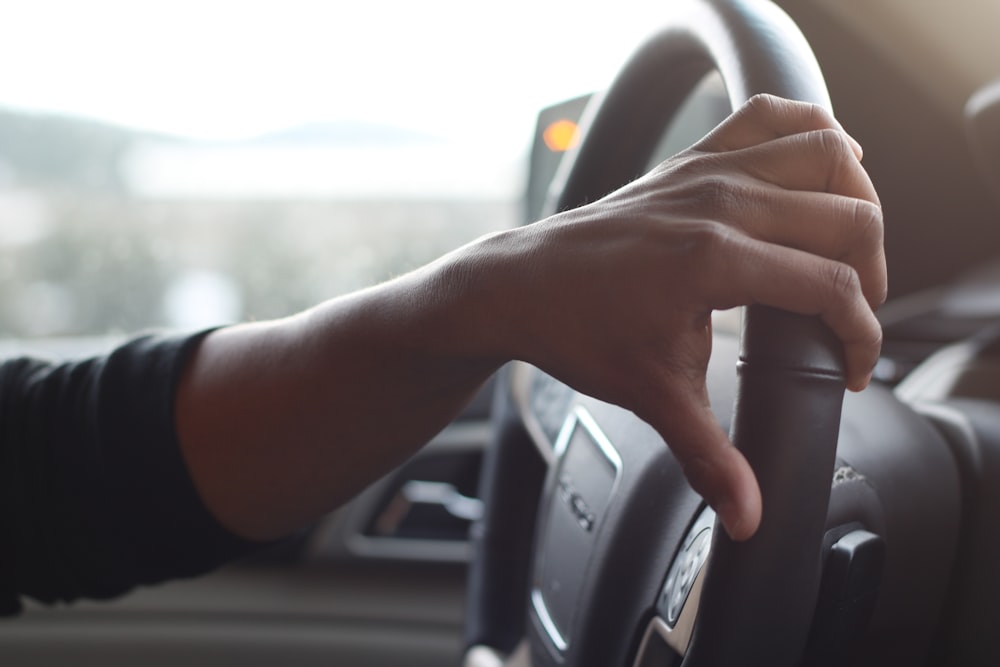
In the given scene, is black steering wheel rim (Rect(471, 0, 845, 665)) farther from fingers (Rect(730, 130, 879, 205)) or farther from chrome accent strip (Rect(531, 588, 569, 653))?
chrome accent strip (Rect(531, 588, 569, 653))

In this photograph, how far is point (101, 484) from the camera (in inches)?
27.0

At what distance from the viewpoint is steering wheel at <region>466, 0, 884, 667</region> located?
390 mm

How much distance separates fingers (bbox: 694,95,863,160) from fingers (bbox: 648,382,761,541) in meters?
0.11

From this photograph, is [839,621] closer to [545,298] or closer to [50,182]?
[545,298]

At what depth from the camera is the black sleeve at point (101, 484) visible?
678 mm

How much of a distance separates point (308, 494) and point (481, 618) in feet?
1.09

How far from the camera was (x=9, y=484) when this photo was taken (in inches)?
28.0

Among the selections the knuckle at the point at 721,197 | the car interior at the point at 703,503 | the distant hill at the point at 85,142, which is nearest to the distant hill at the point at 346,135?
the distant hill at the point at 85,142

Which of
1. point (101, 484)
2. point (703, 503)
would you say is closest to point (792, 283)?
point (703, 503)

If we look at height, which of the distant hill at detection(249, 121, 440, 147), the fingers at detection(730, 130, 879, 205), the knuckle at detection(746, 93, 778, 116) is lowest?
the distant hill at detection(249, 121, 440, 147)

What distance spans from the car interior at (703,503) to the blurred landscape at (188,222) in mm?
225

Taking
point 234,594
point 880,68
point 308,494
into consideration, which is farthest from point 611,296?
point 234,594

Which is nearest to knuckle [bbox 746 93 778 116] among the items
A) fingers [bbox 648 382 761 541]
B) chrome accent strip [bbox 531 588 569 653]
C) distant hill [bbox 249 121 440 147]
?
fingers [bbox 648 382 761 541]

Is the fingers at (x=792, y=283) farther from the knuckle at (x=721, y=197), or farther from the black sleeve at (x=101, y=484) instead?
the black sleeve at (x=101, y=484)
